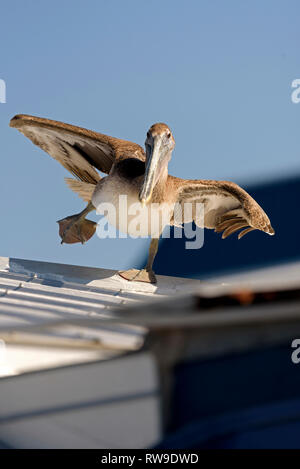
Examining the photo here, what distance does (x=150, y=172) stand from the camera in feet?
18.5

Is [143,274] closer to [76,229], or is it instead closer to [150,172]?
[76,229]

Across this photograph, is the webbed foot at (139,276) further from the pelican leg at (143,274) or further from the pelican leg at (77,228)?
the pelican leg at (77,228)

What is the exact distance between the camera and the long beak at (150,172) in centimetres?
560

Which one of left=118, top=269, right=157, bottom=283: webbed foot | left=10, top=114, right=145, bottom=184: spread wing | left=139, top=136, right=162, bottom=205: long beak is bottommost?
left=118, top=269, right=157, bottom=283: webbed foot

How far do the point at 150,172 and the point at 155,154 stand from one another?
0.83 ft

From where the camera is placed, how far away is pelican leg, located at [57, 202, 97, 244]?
268 inches

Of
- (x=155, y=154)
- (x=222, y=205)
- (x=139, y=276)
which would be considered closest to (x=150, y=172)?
(x=155, y=154)

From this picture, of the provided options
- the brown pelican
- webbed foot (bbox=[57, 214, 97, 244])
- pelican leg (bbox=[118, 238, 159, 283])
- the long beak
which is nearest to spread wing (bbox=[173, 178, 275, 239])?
the brown pelican

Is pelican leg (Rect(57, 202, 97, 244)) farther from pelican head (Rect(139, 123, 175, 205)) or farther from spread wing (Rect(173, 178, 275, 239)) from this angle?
pelican head (Rect(139, 123, 175, 205))

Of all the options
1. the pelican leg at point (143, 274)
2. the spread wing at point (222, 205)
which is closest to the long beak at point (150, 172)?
the spread wing at point (222, 205)

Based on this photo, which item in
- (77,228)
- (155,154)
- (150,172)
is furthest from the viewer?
(77,228)

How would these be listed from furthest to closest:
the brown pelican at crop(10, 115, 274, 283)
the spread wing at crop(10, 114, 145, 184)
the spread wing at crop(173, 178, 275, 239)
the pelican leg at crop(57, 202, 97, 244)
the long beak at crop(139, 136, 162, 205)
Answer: the pelican leg at crop(57, 202, 97, 244)
the spread wing at crop(10, 114, 145, 184)
the spread wing at crop(173, 178, 275, 239)
the brown pelican at crop(10, 115, 274, 283)
the long beak at crop(139, 136, 162, 205)

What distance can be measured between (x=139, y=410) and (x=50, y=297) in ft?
9.91
